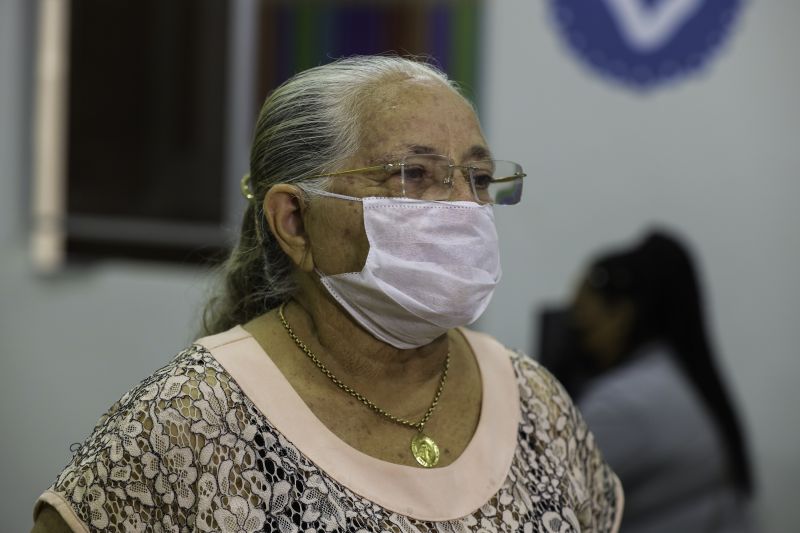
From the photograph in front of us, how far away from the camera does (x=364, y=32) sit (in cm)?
422

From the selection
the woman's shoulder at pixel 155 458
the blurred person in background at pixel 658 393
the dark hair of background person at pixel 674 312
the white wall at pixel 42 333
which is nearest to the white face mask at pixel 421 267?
the woman's shoulder at pixel 155 458

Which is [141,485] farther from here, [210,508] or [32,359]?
[32,359]

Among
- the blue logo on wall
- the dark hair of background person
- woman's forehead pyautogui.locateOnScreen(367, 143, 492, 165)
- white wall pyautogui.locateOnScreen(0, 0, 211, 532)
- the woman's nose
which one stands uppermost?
the blue logo on wall

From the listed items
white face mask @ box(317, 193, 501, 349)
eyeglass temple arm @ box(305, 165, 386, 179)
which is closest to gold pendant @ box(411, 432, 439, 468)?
white face mask @ box(317, 193, 501, 349)

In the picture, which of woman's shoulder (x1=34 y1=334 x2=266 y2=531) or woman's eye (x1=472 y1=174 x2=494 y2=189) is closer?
woman's shoulder (x1=34 y1=334 x2=266 y2=531)

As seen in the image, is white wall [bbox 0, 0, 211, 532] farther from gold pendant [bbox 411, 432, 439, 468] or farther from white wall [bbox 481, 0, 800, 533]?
gold pendant [bbox 411, 432, 439, 468]

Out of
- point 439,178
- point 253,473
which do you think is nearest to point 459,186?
point 439,178

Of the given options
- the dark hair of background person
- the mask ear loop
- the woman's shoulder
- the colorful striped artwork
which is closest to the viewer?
the woman's shoulder

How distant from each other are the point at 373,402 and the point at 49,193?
3.60 metres

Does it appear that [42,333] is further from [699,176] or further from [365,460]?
[365,460]

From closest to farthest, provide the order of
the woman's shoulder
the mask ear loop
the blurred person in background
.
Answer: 1. the woman's shoulder
2. the mask ear loop
3. the blurred person in background

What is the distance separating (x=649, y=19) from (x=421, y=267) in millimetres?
2300

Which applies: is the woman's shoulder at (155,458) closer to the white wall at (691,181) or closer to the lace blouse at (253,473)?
the lace blouse at (253,473)

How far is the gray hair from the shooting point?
67.8 inches
